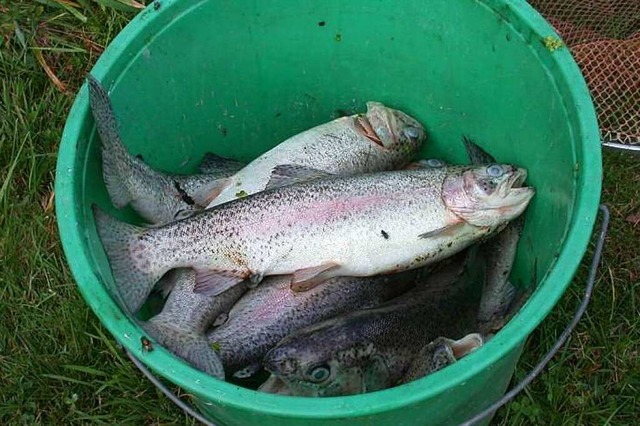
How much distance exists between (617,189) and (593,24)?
72 cm

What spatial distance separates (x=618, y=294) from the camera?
3.03 metres

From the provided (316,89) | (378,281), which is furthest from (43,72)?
(378,281)

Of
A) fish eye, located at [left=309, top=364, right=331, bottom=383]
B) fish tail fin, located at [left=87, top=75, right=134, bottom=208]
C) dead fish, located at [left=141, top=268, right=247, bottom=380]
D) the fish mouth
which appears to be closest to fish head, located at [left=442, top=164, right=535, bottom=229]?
the fish mouth

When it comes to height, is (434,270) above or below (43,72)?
below

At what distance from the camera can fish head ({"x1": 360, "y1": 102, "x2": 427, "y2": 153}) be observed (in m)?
2.71

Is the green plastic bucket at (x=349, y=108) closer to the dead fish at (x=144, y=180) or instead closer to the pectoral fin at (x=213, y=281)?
the dead fish at (x=144, y=180)

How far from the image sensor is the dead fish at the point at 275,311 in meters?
2.35

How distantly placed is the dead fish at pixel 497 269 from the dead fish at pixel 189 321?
0.69 metres

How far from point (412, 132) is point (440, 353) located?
878 mm

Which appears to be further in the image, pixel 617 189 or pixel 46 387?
pixel 617 189

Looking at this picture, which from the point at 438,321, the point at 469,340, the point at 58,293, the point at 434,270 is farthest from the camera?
the point at 58,293

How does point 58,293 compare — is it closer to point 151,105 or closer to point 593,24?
point 151,105

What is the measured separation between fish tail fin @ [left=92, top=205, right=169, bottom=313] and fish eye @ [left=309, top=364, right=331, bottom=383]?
49 cm

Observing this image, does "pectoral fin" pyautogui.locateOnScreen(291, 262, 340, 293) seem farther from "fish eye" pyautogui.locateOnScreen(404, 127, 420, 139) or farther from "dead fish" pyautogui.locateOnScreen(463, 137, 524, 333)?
"fish eye" pyautogui.locateOnScreen(404, 127, 420, 139)
